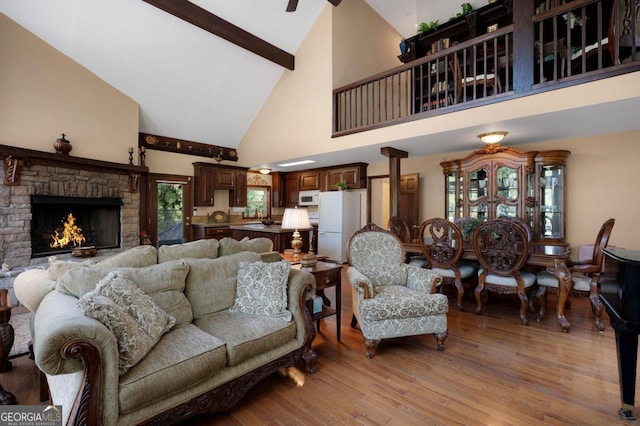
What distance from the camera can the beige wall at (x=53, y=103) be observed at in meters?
3.79

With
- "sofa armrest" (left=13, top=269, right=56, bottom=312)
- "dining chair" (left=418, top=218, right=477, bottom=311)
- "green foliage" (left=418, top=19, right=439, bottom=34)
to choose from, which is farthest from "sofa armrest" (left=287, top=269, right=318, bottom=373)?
"green foliage" (left=418, top=19, right=439, bottom=34)

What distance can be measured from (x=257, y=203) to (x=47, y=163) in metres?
4.33

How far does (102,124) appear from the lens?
471cm

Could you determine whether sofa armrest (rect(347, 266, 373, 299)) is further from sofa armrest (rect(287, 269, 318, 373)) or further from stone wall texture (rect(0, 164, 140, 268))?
stone wall texture (rect(0, 164, 140, 268))

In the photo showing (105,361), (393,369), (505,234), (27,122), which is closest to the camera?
(105,361)

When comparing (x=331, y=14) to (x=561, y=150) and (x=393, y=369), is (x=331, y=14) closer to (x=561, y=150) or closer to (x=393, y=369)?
(x=561, y=150)

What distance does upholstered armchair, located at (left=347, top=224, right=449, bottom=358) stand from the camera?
2.42 meters

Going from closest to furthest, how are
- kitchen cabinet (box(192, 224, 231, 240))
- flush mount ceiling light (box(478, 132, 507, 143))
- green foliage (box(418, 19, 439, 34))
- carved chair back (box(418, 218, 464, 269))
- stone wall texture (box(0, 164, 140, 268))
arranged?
carved chair back (box(418, 218, 464, 269)) → flush mount ceiling light (box(478, 132, 507, 143)) → stone wall texture (box(0, 164, 140, 268)) → green foliage (box(418, 19, 439, 34)) → kitchen cabinet (box(192, 224, 231, 240))

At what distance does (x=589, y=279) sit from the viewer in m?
3.05

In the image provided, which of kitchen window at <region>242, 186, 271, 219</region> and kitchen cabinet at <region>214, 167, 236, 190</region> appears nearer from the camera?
kitchen cabinet at <region>214, 167, 236, 190</region>

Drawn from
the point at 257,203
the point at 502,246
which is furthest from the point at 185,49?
the point at 502,246

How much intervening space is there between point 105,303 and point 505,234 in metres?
3.54

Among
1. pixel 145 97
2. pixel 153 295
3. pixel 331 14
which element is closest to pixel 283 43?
pixel 331 14

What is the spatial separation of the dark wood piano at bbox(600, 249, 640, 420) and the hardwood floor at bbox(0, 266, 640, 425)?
189mm
